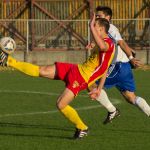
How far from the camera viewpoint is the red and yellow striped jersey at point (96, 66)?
12383mm

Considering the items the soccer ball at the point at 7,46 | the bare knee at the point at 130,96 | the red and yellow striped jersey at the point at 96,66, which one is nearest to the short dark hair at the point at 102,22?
the red and yellow striped jersey at the point at 96,66

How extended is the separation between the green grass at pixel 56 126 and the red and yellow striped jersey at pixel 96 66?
0.95m

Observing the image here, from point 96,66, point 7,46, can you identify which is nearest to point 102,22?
point 96,66

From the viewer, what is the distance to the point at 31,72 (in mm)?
12406

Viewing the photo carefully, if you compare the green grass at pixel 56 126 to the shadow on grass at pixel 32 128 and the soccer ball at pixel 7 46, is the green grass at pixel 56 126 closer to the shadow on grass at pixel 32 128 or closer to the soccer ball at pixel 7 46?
the shadow on grass at pixel 32 128

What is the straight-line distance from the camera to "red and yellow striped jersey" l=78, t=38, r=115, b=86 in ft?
40.6

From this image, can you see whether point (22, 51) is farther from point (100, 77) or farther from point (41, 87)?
point (100, 77)

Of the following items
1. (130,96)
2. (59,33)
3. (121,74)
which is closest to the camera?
(130,96)

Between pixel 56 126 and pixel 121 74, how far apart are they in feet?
4.76

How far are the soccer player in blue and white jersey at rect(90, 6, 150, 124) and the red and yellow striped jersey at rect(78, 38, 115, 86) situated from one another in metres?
1.09

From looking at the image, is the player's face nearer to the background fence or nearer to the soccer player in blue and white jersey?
the soccer player in blue and white jersey

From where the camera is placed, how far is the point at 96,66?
12.4 metres

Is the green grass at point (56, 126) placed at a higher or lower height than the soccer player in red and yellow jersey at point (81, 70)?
lower

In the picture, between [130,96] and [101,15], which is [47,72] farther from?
[130,96]
